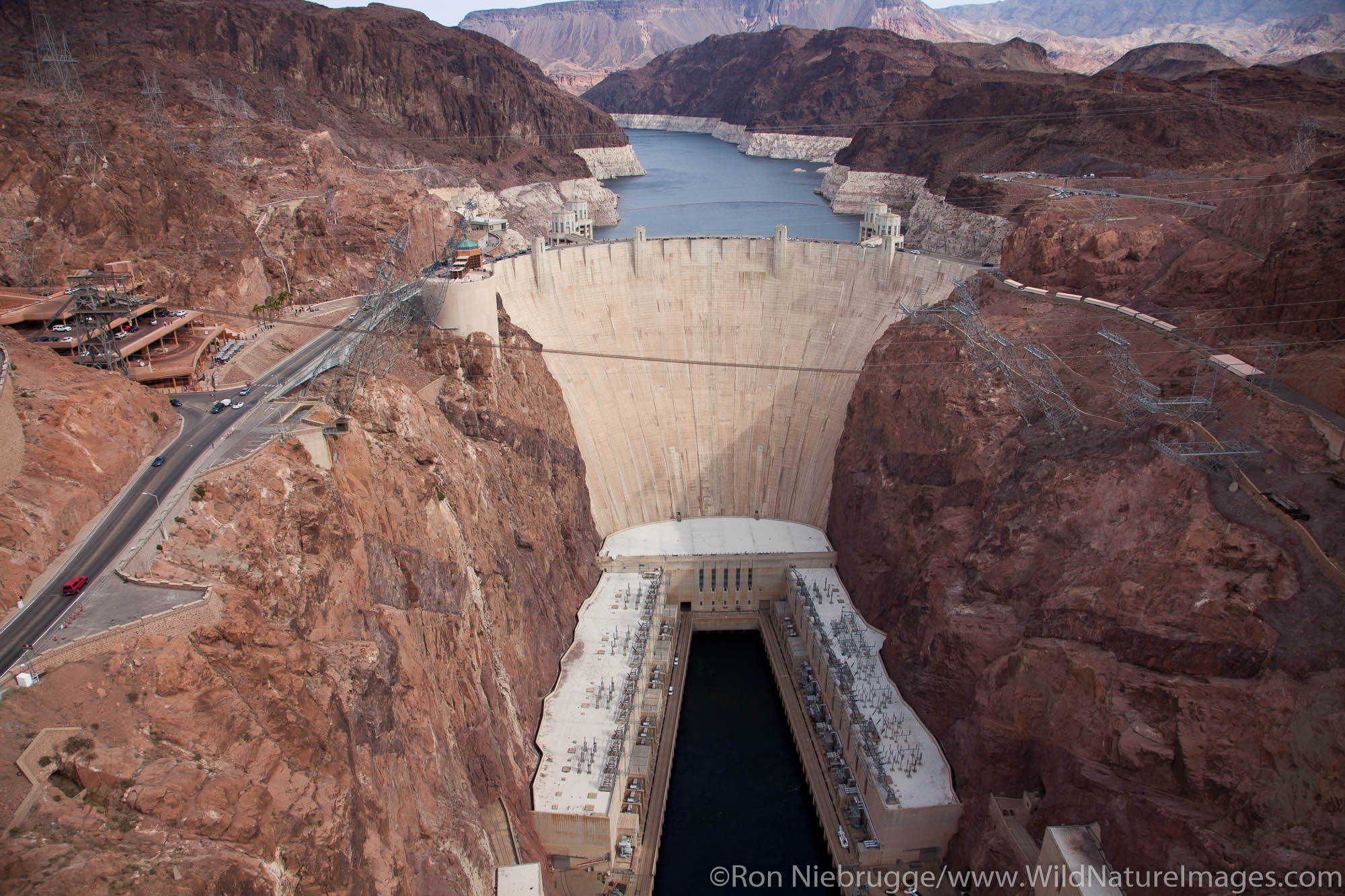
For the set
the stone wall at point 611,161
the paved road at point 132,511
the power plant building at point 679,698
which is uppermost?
the paved road at point 132,511

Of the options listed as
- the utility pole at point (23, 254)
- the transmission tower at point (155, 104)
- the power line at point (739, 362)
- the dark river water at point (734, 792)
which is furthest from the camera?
the transmission tower at point (155, 104)

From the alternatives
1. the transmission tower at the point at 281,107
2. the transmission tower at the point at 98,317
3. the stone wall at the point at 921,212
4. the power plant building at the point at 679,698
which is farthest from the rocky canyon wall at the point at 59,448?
the transmission tower at the point at 281,107

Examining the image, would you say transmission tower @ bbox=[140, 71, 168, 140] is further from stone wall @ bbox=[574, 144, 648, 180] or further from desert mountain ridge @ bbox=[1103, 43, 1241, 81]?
desert mountain ridge @ bbox=[1103, 43, 1241, 81]

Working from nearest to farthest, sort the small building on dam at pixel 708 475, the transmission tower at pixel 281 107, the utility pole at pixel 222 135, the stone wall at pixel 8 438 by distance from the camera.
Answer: the stone wall at pixel 8 438 < the small building on dam at pixel 708 475 < the utility pole at pixel 222 135 < the transmission tower at pixel 281 107

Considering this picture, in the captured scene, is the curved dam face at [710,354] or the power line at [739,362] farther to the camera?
the curved dam face at [710,354]

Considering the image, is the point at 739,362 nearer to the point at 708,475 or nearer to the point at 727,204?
the point at 708,475

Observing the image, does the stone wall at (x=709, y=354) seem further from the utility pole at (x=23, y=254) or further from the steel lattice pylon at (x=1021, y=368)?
the utility pole at (x=23, y=254)

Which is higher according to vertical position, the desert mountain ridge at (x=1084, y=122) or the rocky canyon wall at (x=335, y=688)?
the desert mountain ridge at (x=1084, y=122)

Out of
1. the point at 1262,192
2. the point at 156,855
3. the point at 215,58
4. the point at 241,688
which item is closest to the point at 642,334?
the point at 1262,192
